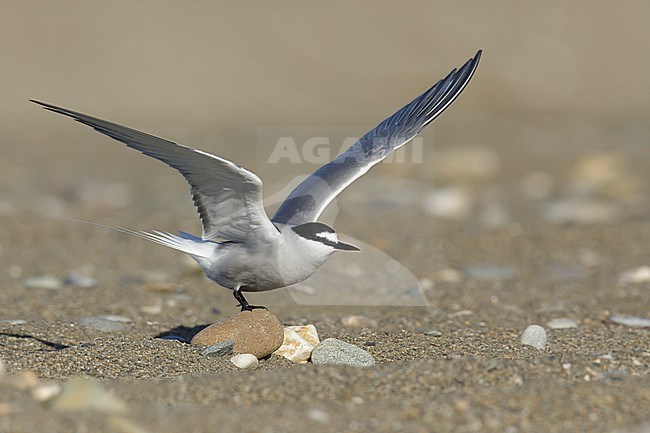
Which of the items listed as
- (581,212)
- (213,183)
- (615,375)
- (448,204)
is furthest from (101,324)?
(581,212)

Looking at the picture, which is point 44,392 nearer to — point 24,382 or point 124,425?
point 24,382

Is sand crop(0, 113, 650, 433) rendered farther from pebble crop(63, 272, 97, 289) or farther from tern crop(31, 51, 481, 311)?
tern crop(31, 51, 481, 311)

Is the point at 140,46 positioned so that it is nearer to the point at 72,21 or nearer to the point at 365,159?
the point at 72,21

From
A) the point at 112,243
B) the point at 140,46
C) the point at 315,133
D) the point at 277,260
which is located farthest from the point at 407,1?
the point at 277,260

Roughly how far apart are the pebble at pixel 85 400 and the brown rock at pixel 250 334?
3.50 ft

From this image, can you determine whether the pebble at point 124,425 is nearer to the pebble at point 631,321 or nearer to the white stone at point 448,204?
the pebble at point 631,321

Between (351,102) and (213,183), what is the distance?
1013 cm

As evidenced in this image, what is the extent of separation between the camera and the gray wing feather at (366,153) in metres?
5.15

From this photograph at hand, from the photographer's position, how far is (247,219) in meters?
4.63

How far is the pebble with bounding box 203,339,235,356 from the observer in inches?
172

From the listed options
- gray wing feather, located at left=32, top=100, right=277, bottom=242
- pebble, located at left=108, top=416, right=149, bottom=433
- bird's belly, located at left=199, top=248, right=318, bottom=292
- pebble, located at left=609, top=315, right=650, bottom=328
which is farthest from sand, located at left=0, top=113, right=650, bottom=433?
gray wing feather, located at left=32, top=100, right=277, bottom=242

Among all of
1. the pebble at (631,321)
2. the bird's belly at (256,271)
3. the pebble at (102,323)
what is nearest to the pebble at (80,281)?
the pebble at (102,323)

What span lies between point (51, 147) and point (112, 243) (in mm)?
5075

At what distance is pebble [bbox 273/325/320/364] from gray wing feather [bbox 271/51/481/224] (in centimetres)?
70
